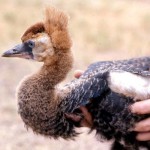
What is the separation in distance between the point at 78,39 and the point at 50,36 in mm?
8045

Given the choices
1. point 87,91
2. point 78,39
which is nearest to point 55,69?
point 87,91

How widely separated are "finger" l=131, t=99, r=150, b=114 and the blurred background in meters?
0.45

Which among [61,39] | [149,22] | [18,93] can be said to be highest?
[61,39]

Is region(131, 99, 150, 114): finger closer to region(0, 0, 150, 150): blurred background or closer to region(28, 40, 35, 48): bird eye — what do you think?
region(0, 0, 150, 150): blurred background

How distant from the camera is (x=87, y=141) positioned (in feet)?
22.7

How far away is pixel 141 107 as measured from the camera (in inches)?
169

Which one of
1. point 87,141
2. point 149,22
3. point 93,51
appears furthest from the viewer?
point 149,22

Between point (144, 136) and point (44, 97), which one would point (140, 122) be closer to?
point (144, 136)

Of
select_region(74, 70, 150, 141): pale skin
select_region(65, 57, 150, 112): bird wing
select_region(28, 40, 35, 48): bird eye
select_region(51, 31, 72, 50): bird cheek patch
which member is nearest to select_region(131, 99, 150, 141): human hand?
select_region(74, 70, 150, 141): pale skin

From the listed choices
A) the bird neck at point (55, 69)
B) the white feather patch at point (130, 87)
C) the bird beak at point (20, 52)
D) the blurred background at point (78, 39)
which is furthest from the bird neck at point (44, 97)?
the blurred background at point (78, 39)

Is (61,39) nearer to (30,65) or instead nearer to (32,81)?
(32,81)

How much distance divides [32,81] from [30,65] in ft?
17.5

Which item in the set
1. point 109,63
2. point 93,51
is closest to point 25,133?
point 109,63

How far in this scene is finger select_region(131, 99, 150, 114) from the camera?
14.1 ft
